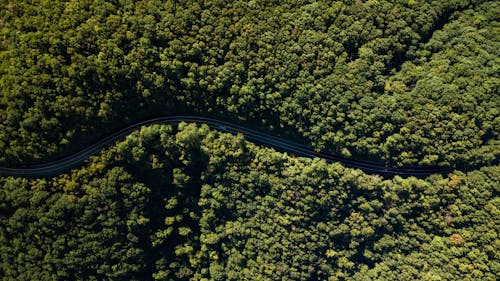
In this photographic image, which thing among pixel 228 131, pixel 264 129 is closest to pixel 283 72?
pixel 264 129

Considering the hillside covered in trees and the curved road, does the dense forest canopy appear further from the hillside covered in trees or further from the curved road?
the hillside covered in trees

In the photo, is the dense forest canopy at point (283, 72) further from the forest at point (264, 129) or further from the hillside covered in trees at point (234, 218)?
the hillside covered in trees at point (234, 218)

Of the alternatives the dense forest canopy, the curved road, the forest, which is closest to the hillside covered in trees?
the forest

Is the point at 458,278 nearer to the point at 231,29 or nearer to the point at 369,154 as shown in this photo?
the point at 369,154

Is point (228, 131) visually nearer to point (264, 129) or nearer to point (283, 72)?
point (264, 129)

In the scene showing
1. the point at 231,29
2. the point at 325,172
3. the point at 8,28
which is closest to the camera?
the point at 8,28

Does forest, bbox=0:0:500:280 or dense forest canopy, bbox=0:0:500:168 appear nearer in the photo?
dense forest canopy, bbox=0:0:500:168

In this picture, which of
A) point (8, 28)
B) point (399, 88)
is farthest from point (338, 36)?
point (8, 28)
